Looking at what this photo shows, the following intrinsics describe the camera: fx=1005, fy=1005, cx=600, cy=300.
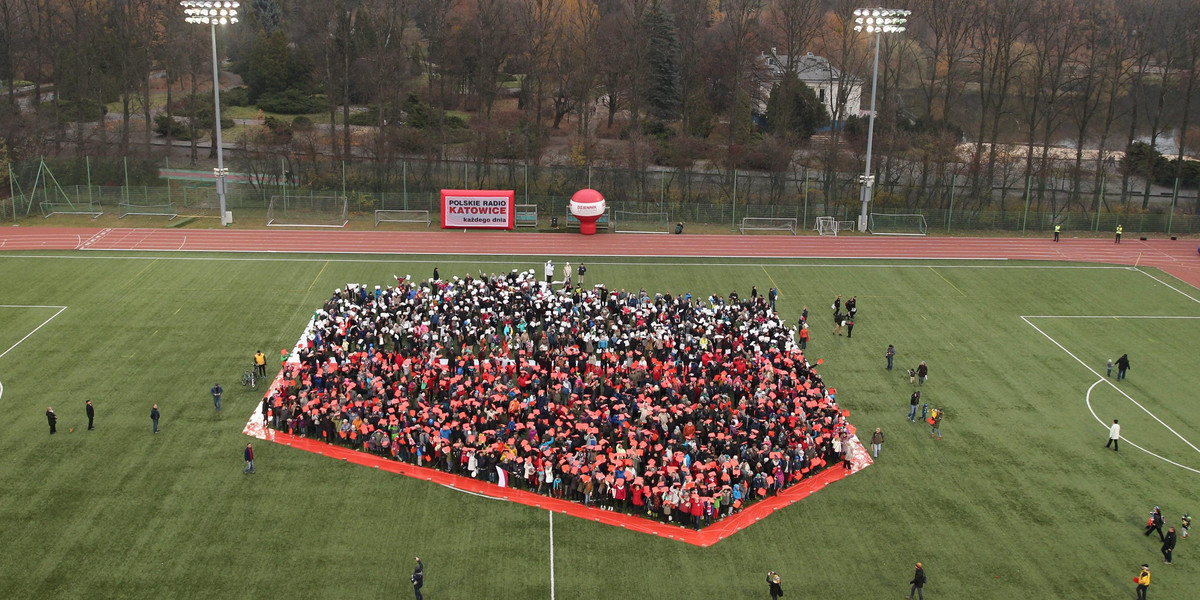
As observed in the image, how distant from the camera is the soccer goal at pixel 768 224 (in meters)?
61.4

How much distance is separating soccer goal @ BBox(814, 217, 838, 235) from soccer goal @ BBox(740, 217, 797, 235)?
1529 millimetres

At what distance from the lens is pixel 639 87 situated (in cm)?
7662

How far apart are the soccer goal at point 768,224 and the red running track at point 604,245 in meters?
1.63

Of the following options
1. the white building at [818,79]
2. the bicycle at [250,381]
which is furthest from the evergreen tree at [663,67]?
the bicycle at [250,381]

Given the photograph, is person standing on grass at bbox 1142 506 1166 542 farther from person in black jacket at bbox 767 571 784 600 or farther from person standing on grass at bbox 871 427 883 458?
person in black jacket at bbox 767 571 784 600

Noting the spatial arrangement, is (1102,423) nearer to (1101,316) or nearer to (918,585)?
(1101,316)

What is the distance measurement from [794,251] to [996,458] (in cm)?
2427

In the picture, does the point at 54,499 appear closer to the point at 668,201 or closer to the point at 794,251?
the point at 794,251

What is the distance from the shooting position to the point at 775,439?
31312 mm

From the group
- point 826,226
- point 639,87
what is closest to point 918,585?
point 826,226

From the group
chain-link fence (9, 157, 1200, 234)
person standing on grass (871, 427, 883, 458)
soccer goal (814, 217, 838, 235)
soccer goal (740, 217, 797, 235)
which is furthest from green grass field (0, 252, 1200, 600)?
chain-link fence (9, 157, 1200, 234)

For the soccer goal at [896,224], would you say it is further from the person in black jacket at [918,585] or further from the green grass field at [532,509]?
the person in black jacket at [918,585]

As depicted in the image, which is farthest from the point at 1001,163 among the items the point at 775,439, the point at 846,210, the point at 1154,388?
the point at 775,439

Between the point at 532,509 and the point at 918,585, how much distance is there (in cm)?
1080
